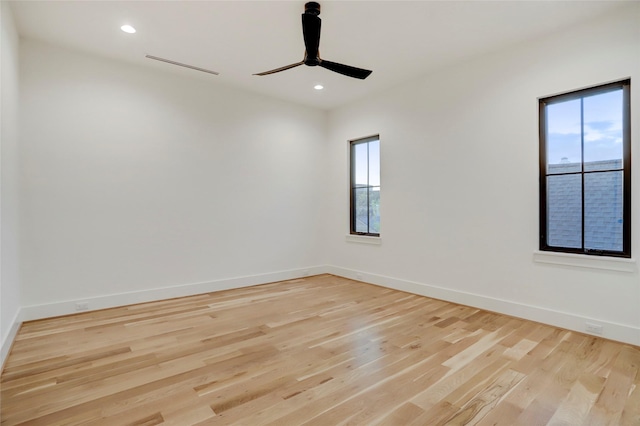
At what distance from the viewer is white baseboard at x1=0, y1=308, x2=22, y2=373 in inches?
97.3

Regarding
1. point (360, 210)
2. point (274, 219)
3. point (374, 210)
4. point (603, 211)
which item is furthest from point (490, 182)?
point (274, 219)

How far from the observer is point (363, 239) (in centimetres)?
538

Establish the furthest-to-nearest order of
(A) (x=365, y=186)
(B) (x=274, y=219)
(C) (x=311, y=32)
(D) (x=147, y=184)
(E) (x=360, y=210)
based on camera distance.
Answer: (E) (x=360, y=210)
(A) (x=365, y=186)
(B) (x=274, y=219)
(D) (x=147, y=184)
(C) (x=311, y=32)

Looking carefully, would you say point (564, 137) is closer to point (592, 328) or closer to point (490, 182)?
point (490, 182)

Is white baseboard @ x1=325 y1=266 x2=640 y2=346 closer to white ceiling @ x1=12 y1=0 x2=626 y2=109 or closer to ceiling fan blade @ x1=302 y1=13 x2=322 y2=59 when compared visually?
white ceiling @ x1=12 y1=0 x2=626 y2=109

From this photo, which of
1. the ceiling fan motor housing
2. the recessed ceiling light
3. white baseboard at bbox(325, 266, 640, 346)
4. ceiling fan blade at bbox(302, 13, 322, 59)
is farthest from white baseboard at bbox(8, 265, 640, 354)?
the ceiling fan motor housing

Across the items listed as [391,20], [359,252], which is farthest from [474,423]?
[359,252]

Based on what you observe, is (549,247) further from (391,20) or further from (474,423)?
(391,20)

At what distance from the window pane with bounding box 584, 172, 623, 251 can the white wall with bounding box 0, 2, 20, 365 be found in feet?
17.0

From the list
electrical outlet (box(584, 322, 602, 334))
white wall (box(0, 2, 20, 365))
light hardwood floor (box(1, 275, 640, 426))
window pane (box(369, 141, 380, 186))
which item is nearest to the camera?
light hardwood floor (box(1, 275, 640, 426))

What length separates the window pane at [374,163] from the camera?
5.26m

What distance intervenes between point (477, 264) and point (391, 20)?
9.52ft

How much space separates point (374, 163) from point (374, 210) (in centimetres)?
78

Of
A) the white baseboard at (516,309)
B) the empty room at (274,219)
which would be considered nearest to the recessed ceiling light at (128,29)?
the empty room at (274,219)
